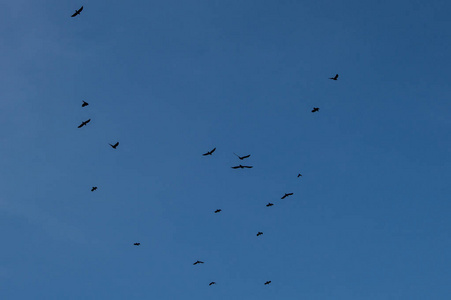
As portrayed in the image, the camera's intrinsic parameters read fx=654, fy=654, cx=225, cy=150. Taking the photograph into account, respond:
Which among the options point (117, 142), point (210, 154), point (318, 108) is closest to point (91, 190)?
point (117, 142)

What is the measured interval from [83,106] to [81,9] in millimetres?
14079

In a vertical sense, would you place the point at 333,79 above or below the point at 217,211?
above

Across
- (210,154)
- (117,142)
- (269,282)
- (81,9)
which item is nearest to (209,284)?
(269,282)

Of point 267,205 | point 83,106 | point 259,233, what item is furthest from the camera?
point 259,233

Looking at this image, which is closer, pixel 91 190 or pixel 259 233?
pixel 91 190

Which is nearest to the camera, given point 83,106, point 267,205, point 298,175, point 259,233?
point 83,106

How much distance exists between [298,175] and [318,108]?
10.2 m

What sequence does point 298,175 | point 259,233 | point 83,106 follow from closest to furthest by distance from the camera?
point 83,106
point 298,175
point 259,233

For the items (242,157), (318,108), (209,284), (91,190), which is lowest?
(209,284)

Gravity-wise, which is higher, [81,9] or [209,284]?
[81,9]

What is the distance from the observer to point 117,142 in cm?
8919

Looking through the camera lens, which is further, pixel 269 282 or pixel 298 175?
pixel 269 282

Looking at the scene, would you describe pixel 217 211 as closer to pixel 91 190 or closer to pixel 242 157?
pixel 242 157

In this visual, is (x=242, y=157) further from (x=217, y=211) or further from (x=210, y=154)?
(x=217, y=211)
